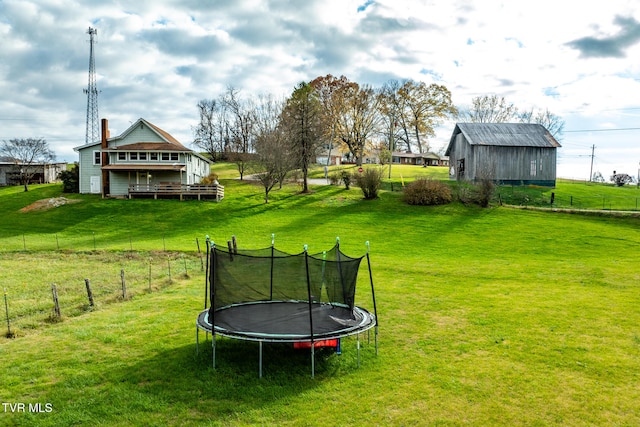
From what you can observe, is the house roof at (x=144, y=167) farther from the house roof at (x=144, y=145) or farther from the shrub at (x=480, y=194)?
the shrub at (x=480, y=194)

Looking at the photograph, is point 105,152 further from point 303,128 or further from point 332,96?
point 332,96

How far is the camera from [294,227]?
34.0 meters

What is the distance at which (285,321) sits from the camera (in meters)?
10.3

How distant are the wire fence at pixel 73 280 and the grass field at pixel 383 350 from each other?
10cm

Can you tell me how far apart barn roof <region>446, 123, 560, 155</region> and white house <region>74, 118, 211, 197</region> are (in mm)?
29330

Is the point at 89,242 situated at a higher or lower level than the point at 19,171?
lower

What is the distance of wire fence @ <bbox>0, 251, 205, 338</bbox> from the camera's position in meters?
13.5

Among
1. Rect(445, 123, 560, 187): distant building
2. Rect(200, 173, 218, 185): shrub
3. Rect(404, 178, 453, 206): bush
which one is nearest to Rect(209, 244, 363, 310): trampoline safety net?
Rect(404, 178, 453, 206): bush

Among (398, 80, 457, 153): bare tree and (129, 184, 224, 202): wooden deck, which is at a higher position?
(398, 80, 457, 153): bare tree

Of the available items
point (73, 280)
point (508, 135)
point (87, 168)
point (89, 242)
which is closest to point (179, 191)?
point (87, 168)

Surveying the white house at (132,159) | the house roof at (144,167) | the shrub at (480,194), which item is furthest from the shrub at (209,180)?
the shrub at (480,194)

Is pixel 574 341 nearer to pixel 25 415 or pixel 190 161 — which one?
pixel 25 415

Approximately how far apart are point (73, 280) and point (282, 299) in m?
10.5

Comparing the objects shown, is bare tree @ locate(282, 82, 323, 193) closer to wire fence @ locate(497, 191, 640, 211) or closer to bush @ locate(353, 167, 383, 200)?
bush @ locate(353, 167, 383, 200)
